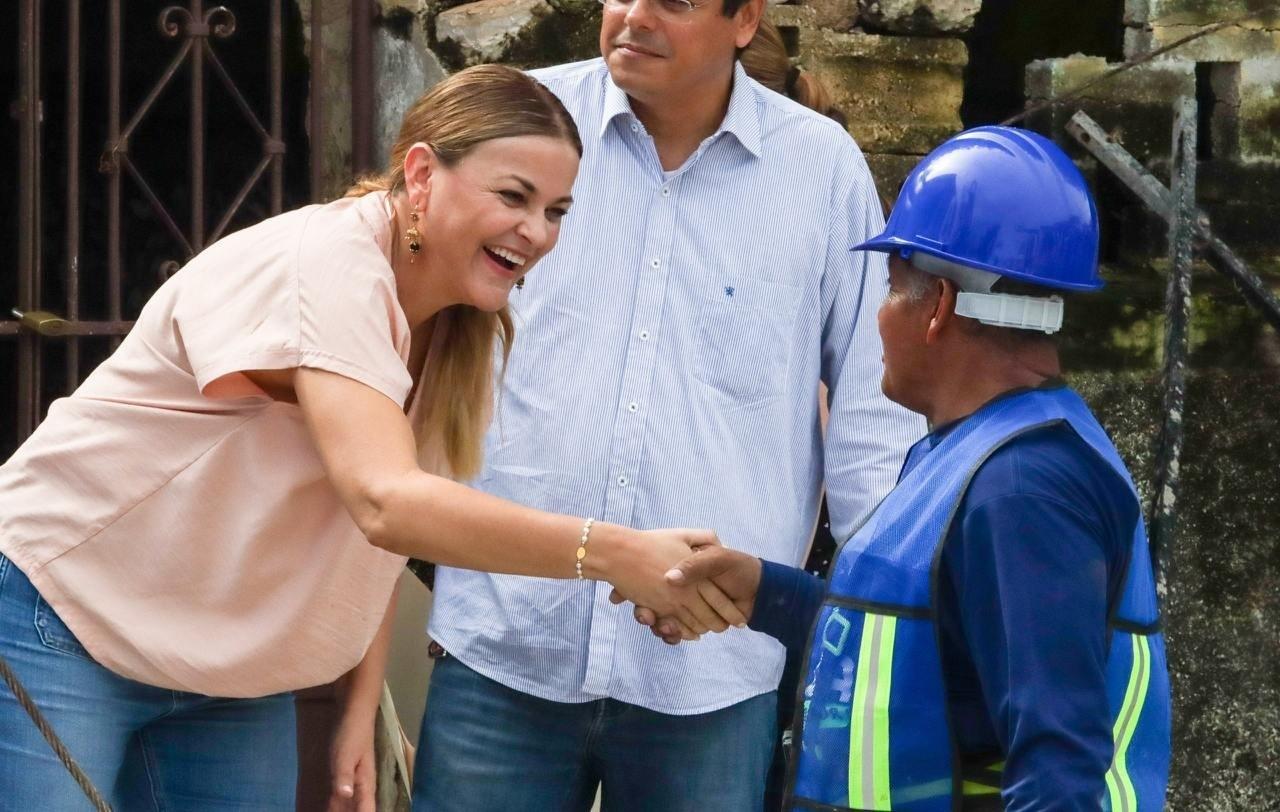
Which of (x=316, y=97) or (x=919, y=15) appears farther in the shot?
(x=919, y=15)

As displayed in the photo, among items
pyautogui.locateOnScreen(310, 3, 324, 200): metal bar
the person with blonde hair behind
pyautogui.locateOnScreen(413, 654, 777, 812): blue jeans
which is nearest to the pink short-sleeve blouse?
the person with blonde hair behind

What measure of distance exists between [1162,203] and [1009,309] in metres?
2.92

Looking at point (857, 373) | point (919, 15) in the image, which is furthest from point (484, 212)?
point (919, 15)

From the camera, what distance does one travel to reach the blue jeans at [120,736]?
233 centimetres

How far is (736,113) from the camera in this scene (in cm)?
289

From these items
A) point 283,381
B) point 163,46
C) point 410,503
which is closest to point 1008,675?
point 410,503

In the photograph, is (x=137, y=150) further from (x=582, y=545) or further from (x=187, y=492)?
(x=582, y=545)

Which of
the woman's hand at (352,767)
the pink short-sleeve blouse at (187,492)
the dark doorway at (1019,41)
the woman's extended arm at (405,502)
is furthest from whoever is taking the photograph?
the dark doorway at (1019,41)

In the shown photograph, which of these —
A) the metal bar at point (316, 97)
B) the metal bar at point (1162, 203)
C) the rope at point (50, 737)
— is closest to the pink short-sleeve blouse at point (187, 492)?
the rope at point (50, 737)

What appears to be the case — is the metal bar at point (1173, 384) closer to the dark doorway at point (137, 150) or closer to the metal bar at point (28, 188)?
the dark doorway at point (137, 150)

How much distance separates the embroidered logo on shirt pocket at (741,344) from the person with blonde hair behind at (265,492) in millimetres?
351

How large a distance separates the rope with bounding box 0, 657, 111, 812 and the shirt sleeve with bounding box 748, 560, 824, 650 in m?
0.86

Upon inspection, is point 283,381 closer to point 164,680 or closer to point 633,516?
point 164,680

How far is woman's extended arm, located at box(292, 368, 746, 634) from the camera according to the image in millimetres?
2193
